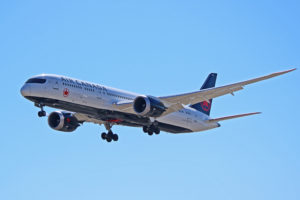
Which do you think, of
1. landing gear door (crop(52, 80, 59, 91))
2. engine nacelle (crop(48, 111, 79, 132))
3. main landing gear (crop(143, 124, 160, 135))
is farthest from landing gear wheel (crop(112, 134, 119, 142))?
landing gear door (crop(52, 80, 59, 91))

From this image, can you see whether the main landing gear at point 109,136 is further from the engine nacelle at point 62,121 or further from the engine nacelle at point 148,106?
the engine nacelle at point 148,106

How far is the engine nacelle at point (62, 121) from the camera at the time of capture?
54.4 meters

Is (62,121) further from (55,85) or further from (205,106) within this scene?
(205,106)

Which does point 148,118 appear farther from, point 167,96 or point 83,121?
point 83,121

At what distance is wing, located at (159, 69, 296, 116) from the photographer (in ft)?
149

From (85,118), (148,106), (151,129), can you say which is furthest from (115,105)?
(85,118)

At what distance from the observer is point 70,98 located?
46562 millimetres

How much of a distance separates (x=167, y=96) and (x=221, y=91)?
518 centimetres

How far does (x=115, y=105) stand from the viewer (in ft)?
161

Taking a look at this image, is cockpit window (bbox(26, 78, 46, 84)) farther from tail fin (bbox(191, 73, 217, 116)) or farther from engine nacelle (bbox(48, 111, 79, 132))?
tail fin (bbox(191, 73, 217, 116))

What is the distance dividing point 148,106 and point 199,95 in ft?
14.7

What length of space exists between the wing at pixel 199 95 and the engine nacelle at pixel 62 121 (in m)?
10.1

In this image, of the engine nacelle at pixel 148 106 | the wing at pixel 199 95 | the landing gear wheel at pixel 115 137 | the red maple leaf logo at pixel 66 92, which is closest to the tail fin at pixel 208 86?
the wing at pixel 199 95

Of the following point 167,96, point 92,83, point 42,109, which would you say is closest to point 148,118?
point 167,96
